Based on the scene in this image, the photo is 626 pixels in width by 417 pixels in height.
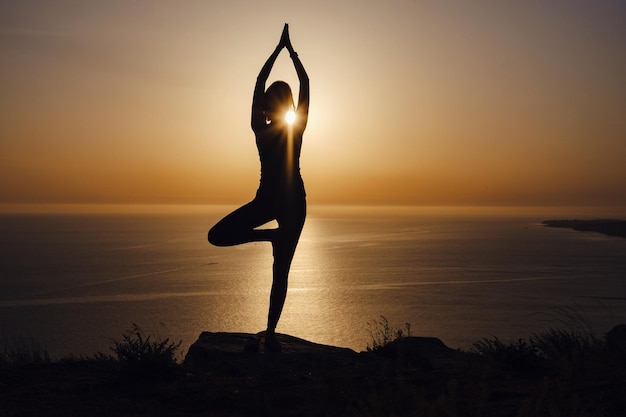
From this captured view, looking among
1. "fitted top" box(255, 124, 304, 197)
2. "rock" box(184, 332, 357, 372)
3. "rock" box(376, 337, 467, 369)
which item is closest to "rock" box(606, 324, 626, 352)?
"rock" box(376, 337, 467, 369)

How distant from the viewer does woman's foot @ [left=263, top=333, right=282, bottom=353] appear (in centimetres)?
760

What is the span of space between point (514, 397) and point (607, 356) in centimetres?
265

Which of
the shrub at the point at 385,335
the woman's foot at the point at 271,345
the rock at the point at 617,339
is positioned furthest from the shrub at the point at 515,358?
the woman's foot at the point at 271,345

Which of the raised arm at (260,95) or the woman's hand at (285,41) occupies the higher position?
the woman's hand at (285,41)

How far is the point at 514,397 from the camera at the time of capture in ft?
18.3

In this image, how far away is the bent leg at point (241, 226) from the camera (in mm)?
7094

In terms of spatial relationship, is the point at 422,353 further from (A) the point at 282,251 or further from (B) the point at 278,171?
(B) the point at 278,171

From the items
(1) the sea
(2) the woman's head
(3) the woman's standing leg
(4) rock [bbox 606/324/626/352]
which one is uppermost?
(2) the woman's head

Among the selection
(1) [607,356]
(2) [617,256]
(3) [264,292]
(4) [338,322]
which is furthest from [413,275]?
(1) [607,356]

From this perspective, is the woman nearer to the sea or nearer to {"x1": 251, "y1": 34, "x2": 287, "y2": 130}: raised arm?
{"x1": 251, "y1": 34, "x2": 287, "y2": 130}: raised arm

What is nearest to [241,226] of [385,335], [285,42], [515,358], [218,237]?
[218,237]

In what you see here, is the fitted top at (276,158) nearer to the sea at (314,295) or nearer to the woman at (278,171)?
the woman at (278,171)

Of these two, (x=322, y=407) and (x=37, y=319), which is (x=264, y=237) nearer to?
(x=322, y=407)

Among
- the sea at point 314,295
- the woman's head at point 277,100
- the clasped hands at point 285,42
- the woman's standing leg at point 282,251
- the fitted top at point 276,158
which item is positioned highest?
the clasped hands at point 285,42
